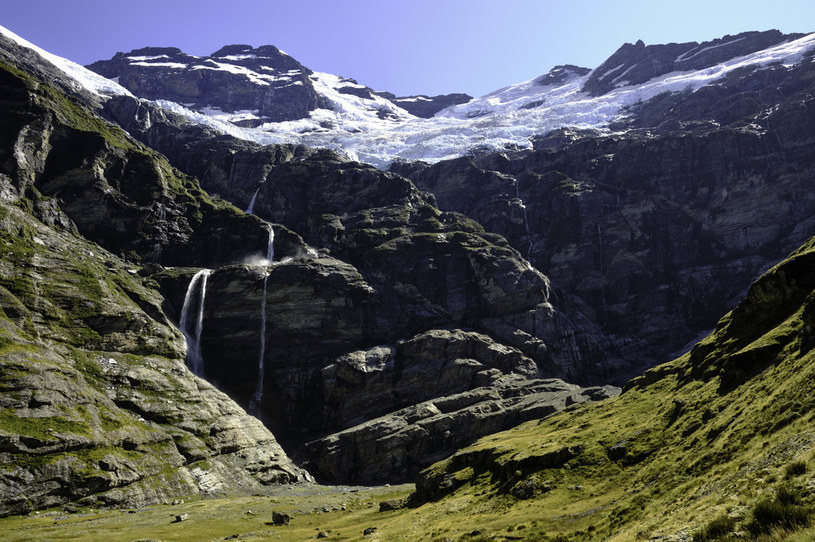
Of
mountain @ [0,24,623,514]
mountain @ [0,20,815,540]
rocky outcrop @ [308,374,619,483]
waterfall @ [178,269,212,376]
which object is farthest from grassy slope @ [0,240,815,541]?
waterfall @ [178,269,212,376]

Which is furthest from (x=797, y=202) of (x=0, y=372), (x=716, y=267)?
(x=0, y=372)

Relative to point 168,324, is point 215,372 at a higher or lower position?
lower

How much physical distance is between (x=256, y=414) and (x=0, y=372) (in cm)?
6315

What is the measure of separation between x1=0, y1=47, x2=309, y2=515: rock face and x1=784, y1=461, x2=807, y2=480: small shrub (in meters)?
98.9

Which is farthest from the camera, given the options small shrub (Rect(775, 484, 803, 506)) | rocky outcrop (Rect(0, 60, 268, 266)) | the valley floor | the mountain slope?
rocky outcrop (Rect(0, 60, 268, 266))

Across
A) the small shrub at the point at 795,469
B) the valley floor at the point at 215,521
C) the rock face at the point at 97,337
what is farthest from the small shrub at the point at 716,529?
the rock face at the point at 97,337

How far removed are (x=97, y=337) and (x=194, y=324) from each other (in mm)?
34034

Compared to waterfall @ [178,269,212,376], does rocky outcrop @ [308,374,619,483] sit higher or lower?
lower

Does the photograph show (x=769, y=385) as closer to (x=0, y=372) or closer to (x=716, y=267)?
(x=0, y=372)

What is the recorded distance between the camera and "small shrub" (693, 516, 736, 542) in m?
21.1

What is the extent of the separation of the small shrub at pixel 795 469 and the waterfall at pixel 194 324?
14236cm

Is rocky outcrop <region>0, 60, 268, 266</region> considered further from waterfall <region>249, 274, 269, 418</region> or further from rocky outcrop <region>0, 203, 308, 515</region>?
waterfall <region>249, 274, 269, 418</region>

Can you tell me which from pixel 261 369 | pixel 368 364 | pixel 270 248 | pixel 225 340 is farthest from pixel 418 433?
pixel 270 248

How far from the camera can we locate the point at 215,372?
15038 centimetres
